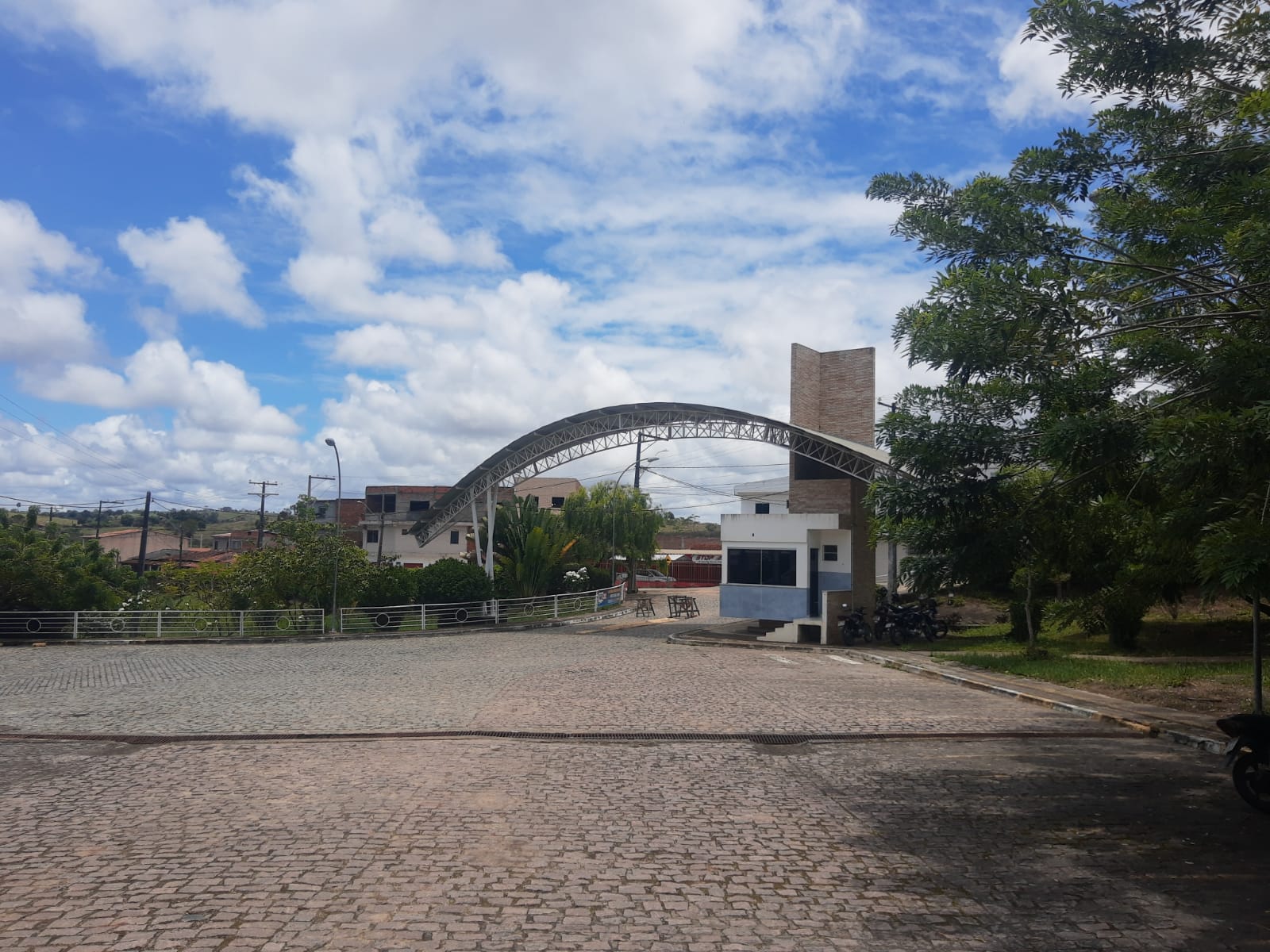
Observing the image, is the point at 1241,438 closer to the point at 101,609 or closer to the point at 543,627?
the point at 543,627

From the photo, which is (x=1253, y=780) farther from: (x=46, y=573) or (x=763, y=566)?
(x=46, y=573)

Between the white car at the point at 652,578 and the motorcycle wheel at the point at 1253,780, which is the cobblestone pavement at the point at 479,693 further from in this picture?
the white car at the point at 652,578

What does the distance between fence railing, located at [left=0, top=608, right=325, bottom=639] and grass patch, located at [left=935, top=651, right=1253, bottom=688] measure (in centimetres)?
1967

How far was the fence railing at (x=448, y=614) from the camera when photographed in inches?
1163

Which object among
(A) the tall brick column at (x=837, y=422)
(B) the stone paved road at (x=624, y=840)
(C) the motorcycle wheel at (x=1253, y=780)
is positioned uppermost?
(A) the tall brick column at (x=837, y=422)

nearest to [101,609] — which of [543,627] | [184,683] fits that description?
[543,627]

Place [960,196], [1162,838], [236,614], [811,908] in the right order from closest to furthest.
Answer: [811,908], [1162,838], [960,196], [236,614]

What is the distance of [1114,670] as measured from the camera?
16.8 m

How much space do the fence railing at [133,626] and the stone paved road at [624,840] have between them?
15.4 metres

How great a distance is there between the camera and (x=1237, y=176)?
8.35 metres

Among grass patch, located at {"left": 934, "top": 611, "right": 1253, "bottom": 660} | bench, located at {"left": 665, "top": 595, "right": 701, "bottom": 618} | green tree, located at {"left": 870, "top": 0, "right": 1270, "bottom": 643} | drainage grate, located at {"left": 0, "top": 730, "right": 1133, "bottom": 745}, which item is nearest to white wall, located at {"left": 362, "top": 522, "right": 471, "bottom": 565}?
bench, located at {"left": 665, "top": 595, "right": 701, "bottom": 618}

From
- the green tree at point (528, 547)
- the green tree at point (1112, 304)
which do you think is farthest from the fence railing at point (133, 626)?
the green tree at point (1112, 304)

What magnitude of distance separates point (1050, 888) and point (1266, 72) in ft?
23.9

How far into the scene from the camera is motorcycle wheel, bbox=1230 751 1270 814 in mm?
7605
